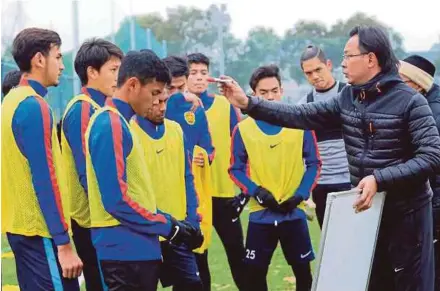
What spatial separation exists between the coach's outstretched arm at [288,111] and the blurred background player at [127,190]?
626 millimetres

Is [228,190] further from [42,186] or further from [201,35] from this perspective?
[201,35]

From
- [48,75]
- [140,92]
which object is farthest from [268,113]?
[48,75]

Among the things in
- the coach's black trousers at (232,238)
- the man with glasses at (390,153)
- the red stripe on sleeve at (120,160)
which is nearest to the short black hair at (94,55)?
the red stripe on sleeve at (120,160)

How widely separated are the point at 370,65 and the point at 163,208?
1.29 metres

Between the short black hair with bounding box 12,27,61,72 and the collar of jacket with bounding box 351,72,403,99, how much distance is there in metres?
1.53

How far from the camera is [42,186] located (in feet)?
12.1

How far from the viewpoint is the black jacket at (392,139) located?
3.84m

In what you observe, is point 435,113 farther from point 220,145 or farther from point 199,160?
point 220,145

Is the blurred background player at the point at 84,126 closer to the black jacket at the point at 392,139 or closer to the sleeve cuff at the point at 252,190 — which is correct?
the black jacket at the point at 392,139

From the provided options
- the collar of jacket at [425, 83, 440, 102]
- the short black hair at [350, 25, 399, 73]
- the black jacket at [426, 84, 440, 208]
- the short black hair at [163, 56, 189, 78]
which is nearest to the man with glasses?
the short black hair at [350, 25, 399, 73]

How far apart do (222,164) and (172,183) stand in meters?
2.22

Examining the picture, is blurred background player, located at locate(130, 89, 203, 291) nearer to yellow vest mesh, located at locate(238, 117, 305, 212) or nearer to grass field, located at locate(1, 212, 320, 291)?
yellow vest mesh, located at locate(238, 117, 305, 212)

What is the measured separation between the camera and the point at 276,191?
5629 mm

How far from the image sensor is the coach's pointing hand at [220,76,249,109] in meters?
4.32
